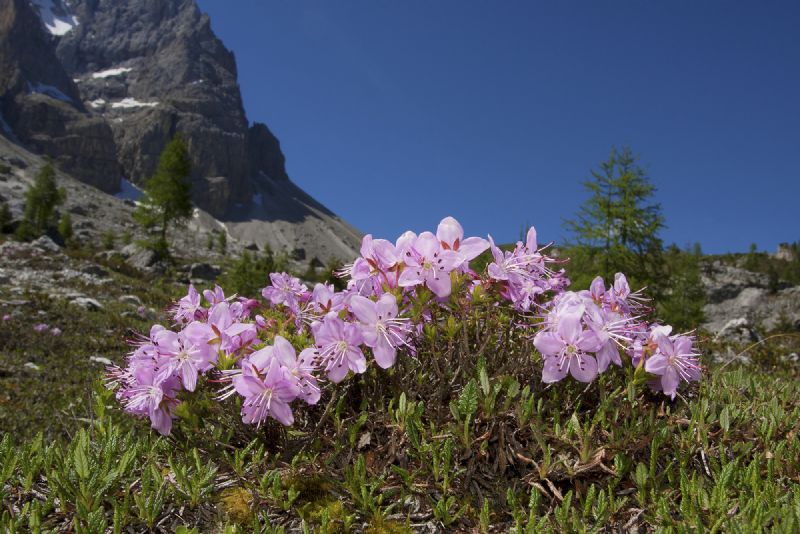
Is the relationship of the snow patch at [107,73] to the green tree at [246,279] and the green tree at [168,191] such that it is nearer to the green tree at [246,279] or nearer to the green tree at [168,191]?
the green tree at [168,191]

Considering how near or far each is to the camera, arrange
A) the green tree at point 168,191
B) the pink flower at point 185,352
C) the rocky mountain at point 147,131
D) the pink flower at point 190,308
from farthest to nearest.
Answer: the rocky mountain at point 147,131 → the green tree at point 168,191 → the pink flower at point 190,308 → the pink flower at point 185,352

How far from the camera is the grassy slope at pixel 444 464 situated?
1.72 m

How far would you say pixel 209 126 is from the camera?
17175 centimetres

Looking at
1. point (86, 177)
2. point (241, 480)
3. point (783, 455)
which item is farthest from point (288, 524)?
point (86, 177)

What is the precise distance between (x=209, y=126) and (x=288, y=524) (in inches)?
7430

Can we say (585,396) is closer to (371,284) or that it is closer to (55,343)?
(371,284)

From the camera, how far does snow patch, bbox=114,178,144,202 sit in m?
135

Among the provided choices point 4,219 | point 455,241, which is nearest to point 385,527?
point 455,241

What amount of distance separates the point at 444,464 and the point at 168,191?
1876 inches

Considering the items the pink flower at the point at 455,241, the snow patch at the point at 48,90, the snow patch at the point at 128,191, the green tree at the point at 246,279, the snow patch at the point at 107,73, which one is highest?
the snow patch at the point at 107,73

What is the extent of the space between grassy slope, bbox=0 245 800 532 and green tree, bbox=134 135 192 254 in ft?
150

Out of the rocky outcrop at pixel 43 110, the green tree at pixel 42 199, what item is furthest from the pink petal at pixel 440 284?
the rocky outcrop at pixel 43 110

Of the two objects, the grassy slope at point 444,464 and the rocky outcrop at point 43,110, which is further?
the rocky outcrop at point 43,110

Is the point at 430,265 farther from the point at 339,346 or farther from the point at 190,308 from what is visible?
the point at 190,308
